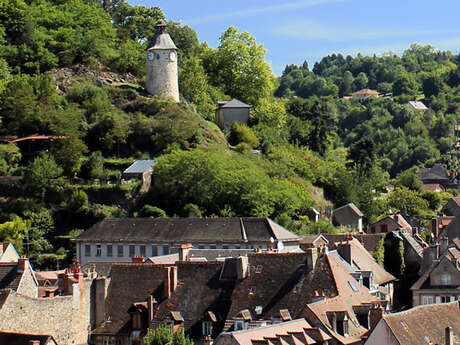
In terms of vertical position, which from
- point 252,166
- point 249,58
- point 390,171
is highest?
point 249,58

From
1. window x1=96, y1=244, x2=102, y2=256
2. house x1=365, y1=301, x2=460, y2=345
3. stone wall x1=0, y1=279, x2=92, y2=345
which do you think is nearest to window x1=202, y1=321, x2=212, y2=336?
stone wall x1=0, y1=279, x2=92, y2=345

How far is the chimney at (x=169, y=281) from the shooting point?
41.3 metres

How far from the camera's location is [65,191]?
75.6 meters

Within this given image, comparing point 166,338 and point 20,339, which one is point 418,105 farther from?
point 20,339

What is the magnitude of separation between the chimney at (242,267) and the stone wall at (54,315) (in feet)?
20.1

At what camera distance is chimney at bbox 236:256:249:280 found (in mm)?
41031

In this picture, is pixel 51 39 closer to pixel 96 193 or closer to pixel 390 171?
pixel 96 193

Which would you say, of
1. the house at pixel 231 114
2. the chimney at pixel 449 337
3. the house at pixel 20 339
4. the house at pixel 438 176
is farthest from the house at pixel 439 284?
the house at pixel 438 176

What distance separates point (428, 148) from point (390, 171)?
756 cm

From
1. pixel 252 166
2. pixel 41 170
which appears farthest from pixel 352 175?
pixel 41 170

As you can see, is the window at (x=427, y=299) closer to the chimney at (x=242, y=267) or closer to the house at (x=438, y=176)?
the chimney at (x=242, y=267)

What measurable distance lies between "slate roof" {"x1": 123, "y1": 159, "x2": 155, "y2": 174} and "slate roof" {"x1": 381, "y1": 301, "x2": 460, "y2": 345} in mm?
40660

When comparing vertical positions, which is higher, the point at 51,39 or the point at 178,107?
the point at 51,39

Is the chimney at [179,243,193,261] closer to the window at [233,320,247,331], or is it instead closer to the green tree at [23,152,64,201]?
the window at [233,320,247,331]
